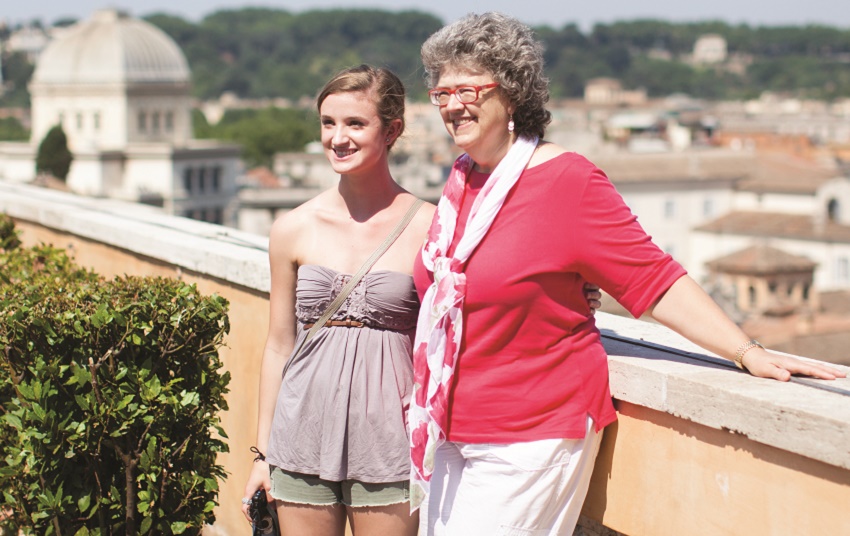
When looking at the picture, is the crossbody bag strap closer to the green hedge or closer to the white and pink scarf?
the white and pink scarf

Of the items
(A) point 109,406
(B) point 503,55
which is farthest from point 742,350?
(A) point 109,406

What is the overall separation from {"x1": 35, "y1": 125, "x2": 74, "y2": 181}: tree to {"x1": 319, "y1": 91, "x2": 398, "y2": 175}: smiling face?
151 ft

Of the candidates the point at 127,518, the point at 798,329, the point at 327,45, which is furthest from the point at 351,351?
the point at 327,45

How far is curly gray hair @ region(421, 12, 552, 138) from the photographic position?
2559mm

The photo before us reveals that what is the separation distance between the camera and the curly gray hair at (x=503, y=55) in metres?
2.56

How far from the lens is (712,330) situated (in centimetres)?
259

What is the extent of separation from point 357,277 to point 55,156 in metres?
47.9

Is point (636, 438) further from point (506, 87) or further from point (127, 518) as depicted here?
point (127, 518)

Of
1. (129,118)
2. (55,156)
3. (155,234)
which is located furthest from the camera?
(129,118)

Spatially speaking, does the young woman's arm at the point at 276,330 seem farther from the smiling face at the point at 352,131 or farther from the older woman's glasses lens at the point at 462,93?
the older woman's glasses lens at the point at 462,93

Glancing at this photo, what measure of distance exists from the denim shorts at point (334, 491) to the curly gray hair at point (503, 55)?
83cm

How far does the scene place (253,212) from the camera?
52344mm

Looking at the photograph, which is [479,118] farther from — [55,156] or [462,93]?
[55,156]

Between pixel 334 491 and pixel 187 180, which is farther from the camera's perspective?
pixel 187 180
